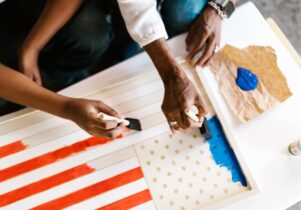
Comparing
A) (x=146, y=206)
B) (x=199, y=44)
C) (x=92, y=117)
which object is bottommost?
(x=146, y=206)

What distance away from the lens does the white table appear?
801 millimetres

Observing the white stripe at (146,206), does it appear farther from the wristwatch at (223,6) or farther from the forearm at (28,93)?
the wristwatch at (223,6)

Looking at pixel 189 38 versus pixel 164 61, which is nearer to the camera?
pixel 164 61

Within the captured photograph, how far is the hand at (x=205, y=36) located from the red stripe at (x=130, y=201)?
1.27 feet

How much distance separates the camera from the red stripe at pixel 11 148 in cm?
84

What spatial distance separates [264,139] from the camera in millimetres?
854

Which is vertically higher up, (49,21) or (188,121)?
(49,21)

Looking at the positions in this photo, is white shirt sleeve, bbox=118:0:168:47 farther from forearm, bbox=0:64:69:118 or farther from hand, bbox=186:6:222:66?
forearm, bbox=0:64:69:118

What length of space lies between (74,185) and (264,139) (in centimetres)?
50

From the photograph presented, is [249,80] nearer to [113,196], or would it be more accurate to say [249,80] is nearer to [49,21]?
[113,196]

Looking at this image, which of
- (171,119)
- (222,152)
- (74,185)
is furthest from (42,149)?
(222,152)

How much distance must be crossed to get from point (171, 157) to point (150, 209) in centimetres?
14

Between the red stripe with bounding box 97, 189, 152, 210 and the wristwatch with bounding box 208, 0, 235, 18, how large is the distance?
0.55 m

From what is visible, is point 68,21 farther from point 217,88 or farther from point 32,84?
point 217,88
